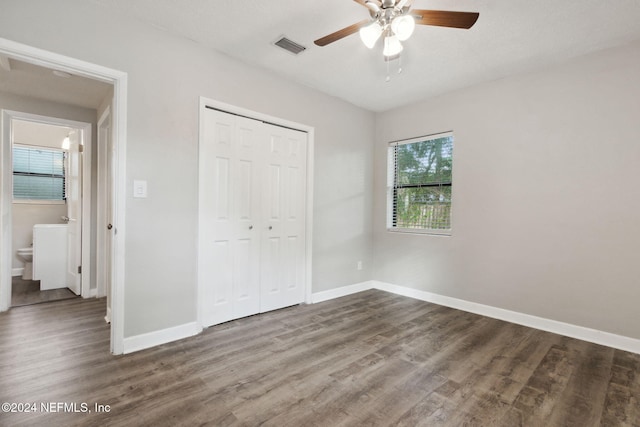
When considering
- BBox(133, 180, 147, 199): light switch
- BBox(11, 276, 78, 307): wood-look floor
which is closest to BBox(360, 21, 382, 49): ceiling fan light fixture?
BBox(133, 180, 147, 199): light switch

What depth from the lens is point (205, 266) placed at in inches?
112

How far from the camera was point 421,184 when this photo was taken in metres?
4.03

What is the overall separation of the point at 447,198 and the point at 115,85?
11.7ft

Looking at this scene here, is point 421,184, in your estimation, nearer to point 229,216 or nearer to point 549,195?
point 549,195

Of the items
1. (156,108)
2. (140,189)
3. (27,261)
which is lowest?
(27,261)

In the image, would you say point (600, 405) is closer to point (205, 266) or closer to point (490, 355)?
point (490, 355)

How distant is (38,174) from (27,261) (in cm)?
150

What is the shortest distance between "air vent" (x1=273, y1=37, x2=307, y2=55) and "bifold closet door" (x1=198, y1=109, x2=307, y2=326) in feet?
2.58

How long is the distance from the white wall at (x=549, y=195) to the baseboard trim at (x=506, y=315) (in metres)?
0.06

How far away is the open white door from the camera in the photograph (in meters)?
3.87

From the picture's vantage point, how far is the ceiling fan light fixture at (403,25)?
1.73 m

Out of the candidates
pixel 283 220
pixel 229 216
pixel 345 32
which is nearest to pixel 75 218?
pixel 229 216

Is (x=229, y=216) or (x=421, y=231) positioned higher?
(x=229, y=216)

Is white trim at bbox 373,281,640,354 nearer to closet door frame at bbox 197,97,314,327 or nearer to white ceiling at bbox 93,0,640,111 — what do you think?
closet door frame at bbox 197,97,314,327
